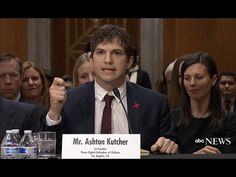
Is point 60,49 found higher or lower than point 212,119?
higher

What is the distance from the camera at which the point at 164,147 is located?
10.4 feet

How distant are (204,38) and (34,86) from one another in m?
3.20

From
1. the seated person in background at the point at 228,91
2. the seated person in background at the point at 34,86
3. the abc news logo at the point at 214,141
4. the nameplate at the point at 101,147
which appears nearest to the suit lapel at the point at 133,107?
the abc news logo at the point at 214,141

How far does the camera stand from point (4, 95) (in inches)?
179

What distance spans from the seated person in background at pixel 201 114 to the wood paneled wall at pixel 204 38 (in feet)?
10.9

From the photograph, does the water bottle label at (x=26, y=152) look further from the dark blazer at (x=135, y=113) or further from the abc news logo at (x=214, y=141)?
the abc news logo at (x=214, y=141)

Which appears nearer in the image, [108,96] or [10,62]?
[108,96]

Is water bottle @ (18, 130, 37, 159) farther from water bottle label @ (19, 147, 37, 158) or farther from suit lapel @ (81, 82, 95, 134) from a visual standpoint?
suit lapel @ (81, 82, 95, 134)

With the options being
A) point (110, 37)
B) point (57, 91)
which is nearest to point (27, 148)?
point (57, 91)

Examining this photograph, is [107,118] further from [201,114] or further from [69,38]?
[69,38]

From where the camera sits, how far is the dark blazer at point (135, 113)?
3.41 m
